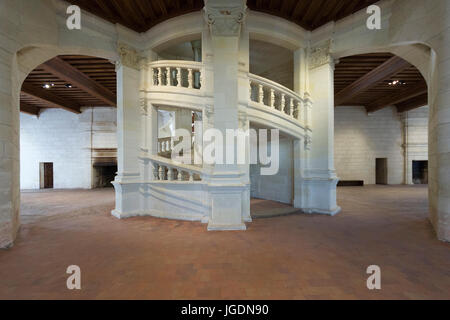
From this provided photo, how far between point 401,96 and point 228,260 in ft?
43.3

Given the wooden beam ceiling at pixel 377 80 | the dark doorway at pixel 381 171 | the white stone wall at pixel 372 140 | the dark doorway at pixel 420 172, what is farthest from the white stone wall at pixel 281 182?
the dark doorway at pixel 420 172

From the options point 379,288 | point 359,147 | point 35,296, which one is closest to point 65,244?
point 35,296

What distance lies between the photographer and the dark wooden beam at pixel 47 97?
9.08 meters

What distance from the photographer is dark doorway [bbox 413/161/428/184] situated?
1573 centimetres

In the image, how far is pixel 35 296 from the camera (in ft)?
7.36

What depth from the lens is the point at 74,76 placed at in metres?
7.73

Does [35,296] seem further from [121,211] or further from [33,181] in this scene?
[33,181]

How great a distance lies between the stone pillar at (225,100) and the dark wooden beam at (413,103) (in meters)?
13.5

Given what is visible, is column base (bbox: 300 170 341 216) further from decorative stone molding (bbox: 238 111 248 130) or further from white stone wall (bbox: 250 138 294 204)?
decorative stone molding (bbox: 238 111 248 130)

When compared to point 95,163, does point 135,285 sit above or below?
below

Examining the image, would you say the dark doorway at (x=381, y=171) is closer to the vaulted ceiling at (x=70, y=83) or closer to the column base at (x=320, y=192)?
the column base at (x=320, y=192)

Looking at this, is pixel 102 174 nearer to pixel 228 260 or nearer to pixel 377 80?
pixel 228 260

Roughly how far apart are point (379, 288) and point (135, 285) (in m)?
2.88

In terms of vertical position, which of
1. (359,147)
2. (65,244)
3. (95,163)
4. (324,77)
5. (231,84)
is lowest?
(65,244)
